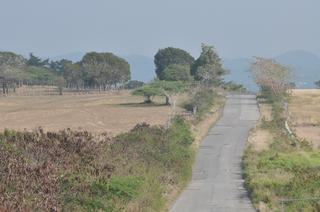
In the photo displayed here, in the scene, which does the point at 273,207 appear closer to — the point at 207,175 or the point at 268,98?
the point at 207,175

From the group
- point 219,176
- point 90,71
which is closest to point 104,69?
point 90,71

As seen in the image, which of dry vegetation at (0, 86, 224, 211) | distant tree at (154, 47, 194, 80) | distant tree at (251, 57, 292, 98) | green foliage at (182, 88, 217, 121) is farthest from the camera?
distant tree at (154, 47, 194, 80)

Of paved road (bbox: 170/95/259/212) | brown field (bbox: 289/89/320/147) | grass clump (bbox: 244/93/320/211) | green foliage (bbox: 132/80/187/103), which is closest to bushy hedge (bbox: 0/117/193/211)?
paved road (bbox: 170/95/259/212)

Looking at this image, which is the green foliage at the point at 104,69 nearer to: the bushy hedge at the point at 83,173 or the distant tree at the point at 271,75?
the distant tree at the point at 271,75

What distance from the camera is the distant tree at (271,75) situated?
97.7 metres

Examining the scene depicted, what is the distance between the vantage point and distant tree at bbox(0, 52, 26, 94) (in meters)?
148

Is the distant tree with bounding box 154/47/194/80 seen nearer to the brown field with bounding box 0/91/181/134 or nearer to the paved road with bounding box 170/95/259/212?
the brown field with bounding box 0/91/181/134

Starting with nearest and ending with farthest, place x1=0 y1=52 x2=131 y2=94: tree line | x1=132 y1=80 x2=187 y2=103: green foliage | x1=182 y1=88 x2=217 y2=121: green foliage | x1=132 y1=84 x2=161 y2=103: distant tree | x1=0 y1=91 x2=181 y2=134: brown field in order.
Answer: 1. x1=182 y1=88 x2=217 y2=121: green foliage
2. x1=0 y1=91 x2=181 y2=134: brown field
3. x1=132 y1=80 x2=187 y2=103: green foliage
4. x1=132 y1=84 x2=161 y2=103: distant tree
5. x1=0 y1=52 x2=131 y2=94: tree line

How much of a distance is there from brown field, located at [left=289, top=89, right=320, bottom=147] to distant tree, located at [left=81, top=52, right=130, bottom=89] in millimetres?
56626

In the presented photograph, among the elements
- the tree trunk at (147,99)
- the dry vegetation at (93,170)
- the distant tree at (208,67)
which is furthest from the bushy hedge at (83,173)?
the distant tree at (208,67)

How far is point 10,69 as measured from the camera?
151 meters

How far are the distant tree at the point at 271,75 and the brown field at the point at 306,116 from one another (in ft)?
8.57

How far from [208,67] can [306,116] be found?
133 feet

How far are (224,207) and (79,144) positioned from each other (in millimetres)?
6265
